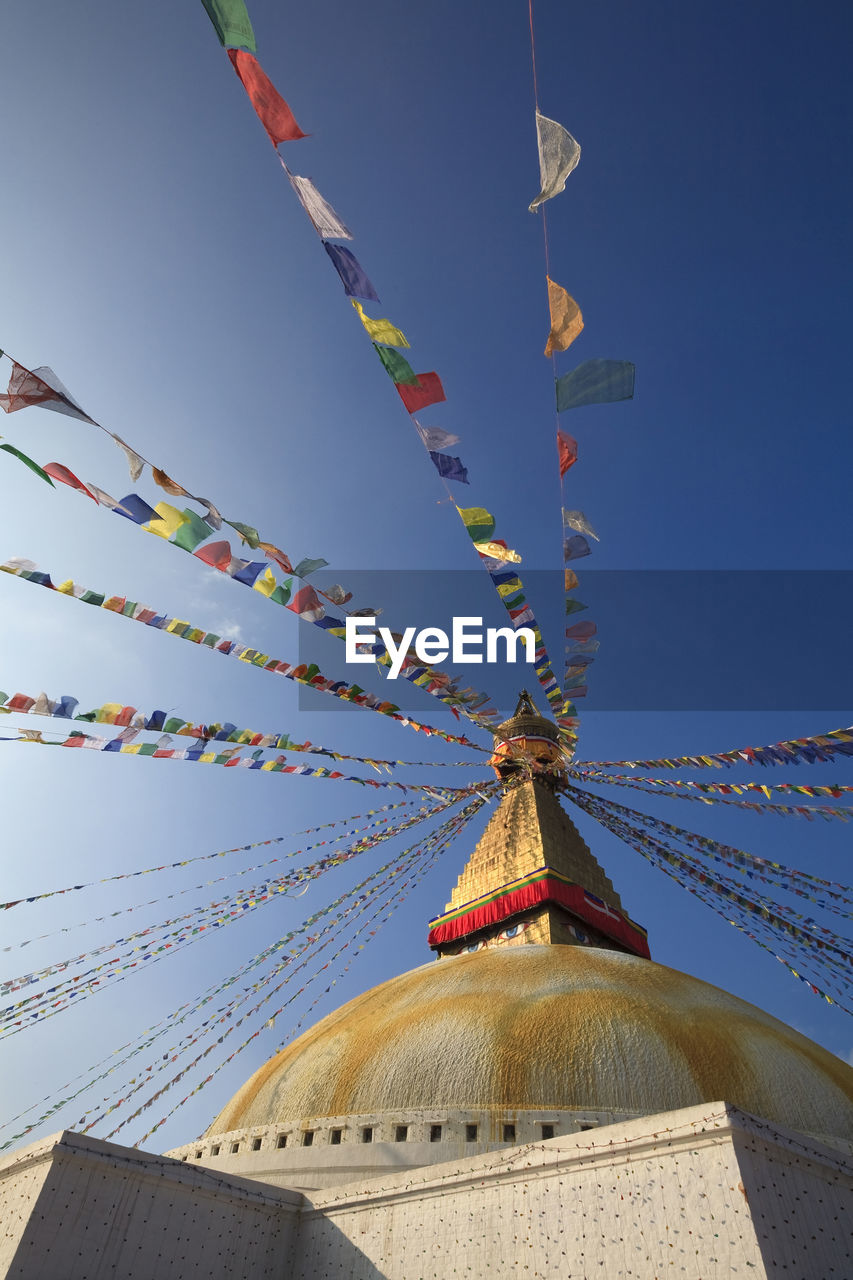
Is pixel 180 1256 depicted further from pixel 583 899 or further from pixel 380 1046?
pixel 583 899

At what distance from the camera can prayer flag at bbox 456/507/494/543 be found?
714 cm

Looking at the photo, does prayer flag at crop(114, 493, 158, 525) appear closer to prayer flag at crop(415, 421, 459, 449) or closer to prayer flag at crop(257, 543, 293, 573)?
prayer flag at crop(257, 543, 293, 573)

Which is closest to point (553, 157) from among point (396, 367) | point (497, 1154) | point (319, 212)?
point (319, 212)

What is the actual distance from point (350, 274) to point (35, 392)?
2389 mm

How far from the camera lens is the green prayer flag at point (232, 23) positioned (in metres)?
3.43

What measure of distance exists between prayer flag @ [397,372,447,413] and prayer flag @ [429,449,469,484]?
78cm

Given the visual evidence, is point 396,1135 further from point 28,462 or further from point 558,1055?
point 28,462

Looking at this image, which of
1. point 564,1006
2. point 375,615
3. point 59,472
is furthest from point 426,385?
point 564,1006

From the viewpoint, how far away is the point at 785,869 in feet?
34.8

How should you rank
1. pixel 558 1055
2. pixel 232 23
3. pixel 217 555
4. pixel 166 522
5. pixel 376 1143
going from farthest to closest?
pixel 558 1055, pixel 376 1143, pixel 217 555, pixel 166 522, pixel 232 23

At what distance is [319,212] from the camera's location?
4191mm

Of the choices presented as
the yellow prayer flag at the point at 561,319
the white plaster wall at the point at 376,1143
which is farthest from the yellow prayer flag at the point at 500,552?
the white plaster wall at the point at 376,1143

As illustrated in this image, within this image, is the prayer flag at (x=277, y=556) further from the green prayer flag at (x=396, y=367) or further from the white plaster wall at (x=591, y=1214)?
the white plaster wall at (x=591, y=1214)

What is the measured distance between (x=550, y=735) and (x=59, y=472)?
1271 centimetres
